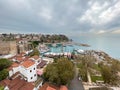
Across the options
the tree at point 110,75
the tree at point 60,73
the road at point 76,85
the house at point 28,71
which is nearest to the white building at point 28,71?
the house at point 28,71

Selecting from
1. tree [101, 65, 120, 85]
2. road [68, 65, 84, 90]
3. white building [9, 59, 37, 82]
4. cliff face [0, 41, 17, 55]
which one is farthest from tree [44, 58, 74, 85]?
cliff face [0, 41, 17, 55]

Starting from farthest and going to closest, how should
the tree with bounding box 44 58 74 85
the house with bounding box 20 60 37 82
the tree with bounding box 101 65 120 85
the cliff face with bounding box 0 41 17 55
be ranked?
the cliff face with bounding box 0 41 17 55, the tree with bounding box 101 65 120 85, the house with bounding box 20 60 37 82, the tree with bounding box 44 58 74 85

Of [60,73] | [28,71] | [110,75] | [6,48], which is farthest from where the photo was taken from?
[6,48]

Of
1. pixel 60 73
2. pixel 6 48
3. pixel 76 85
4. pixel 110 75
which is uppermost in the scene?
pixel 6 48

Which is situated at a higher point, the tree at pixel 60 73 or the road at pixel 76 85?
the tree at pixel 60 73

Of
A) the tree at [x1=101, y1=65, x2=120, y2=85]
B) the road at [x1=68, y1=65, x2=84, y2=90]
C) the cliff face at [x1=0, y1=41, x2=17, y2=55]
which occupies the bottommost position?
the road at [x1=68, y1=65, x2=84, y2=90]

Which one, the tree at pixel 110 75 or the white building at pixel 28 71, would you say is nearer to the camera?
the white building at pixel 28 71

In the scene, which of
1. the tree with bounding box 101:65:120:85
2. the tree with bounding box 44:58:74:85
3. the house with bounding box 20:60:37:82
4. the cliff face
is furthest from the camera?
the cliff face

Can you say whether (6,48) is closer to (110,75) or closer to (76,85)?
(76,85)

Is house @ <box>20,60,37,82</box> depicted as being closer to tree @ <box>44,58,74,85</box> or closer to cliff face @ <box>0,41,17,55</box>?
tree @ <box>44,58,74,85</box>

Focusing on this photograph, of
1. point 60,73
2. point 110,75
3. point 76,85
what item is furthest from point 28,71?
point 110,75

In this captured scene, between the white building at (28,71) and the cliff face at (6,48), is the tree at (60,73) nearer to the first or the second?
the white building at (28,71)

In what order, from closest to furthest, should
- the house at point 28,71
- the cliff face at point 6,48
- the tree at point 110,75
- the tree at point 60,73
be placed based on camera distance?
1. the tree at point 60,73
2. the house at point 28,71
3. the tree at point 110,75
4. the cliff face at point 6,48
